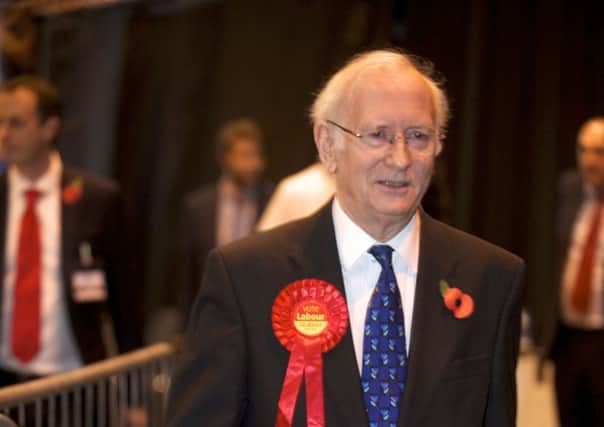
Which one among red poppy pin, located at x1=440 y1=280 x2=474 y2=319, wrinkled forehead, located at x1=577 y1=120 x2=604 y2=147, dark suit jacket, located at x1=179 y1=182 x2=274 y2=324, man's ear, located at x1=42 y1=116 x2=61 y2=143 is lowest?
dark suit jacket, located at x1=179 y1=182 x2=274 y2=324

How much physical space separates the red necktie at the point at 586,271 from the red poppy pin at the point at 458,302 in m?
2.62

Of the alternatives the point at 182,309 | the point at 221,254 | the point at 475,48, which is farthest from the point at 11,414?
the point at 475,48

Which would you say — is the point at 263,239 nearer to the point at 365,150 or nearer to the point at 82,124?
the point at 365,150

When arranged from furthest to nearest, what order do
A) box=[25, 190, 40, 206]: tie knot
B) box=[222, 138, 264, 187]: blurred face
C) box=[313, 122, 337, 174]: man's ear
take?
box=[222, 138, 264, 187]: blurred face
box=[25, 190, 40, 206]: tie knot
box=[313, 122, 337, 174]: man's ear

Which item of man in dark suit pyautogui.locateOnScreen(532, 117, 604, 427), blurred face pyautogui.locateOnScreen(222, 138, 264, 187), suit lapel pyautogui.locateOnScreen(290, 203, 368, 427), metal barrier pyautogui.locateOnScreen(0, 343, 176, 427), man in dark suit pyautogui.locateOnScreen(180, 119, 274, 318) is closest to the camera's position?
suit lapel pyautogui.locateOnScreen(290, 203, 368, 427)

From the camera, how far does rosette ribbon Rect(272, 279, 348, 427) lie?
2139 millimetres

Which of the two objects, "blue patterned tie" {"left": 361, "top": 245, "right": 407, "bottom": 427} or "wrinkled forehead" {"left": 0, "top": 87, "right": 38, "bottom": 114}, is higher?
"wrinkled forehead" {"left": 0, "top": 87, "right": 38, "bottom": 114}

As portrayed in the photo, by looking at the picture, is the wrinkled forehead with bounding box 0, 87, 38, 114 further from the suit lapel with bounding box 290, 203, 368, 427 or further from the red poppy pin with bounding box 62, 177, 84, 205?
the suit lapel with bounding box 290, 203, 368, 427

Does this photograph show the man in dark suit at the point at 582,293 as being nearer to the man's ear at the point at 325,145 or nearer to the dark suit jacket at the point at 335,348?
the dark suit jacket at the point at 335,348

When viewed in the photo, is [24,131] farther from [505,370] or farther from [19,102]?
[505,370]

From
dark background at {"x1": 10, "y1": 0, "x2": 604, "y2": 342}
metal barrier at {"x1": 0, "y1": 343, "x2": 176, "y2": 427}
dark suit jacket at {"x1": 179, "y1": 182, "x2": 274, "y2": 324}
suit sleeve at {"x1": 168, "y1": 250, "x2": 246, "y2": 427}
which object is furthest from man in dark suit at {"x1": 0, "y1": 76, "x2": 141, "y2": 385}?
dark background at {"x1": 10, "y1": 0, "x2": 604, "y2": 342}

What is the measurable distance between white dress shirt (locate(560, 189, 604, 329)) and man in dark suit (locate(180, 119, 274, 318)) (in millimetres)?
1879

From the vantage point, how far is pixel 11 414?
3217mm

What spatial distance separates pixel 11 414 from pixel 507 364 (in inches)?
67.3
